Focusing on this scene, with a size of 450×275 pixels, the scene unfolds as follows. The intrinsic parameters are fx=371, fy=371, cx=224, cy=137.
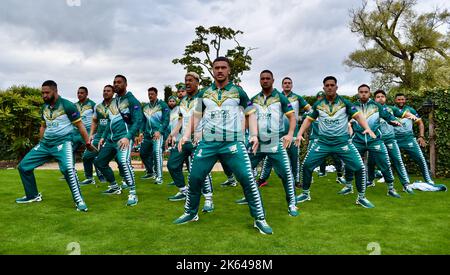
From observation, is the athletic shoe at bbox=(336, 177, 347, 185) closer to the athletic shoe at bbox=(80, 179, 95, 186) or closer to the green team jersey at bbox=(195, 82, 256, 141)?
the green team jersey at bbox=(195, 82, 256, 141)

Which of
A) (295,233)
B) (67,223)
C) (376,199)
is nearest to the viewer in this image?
(295,233)

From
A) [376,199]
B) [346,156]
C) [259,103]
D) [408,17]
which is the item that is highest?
[408,17]

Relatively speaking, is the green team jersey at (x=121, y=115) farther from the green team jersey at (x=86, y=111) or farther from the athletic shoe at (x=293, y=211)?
the athletic shoe at (x=293, y=211)

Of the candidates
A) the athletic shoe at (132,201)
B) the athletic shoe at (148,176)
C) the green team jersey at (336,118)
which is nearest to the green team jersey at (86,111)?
the athletic shoe at (148,176)

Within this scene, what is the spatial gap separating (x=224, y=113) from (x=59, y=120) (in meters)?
3.31

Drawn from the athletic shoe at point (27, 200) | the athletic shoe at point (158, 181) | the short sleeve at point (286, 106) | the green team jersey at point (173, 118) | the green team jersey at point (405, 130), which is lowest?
the athletic shoe at point (158, 181)

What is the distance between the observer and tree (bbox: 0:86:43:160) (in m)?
15.2

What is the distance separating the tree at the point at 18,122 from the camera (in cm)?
1519

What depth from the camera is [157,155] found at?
32.7 ft

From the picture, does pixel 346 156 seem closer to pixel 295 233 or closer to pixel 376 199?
pixel 376 199

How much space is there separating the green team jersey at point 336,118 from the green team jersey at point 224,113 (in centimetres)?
227

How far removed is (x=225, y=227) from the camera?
18.4 ft
